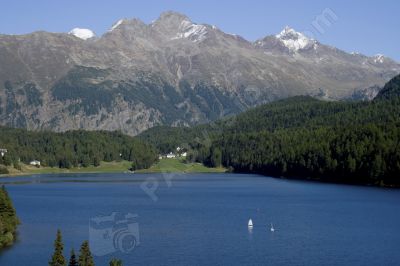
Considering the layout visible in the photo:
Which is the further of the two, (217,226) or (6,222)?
(217,226)

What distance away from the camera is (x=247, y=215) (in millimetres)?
114375

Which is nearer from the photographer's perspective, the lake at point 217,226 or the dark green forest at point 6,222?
the lake at point 217,226

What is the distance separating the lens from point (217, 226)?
10094cm

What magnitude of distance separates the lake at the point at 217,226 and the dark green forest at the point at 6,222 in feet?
4.13

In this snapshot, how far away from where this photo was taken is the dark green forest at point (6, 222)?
84.1 m

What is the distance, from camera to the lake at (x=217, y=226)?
3076 inches

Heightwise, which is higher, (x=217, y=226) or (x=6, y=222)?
(x=6, y=222)

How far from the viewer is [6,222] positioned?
88.8 m

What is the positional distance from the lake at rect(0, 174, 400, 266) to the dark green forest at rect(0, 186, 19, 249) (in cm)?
126

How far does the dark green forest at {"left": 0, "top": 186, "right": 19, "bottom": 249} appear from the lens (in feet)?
276

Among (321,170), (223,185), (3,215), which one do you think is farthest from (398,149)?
(3,215)

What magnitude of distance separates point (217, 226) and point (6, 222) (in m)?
27.6

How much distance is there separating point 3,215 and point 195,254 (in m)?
25.1

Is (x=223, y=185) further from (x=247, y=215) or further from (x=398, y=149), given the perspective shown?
(x=247, y=215)
